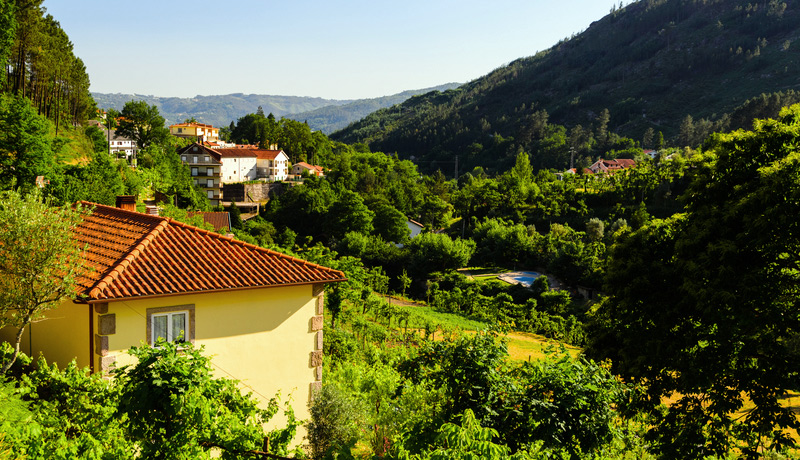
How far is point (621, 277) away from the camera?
576 inches

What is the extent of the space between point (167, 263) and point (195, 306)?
3.46 feet

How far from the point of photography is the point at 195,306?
1069cm

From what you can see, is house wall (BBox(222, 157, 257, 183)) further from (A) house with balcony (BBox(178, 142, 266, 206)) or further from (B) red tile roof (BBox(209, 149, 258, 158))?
(B) red tile roof (BBox(209, 149, 258, 158))

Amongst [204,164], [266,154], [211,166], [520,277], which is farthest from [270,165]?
[520,277]

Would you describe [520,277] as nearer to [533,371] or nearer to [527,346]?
[527,346]

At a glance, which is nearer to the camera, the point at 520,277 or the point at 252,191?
the point at 520,277

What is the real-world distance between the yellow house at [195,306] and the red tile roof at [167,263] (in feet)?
0.07

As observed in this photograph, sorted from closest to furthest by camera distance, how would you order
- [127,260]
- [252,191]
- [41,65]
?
[127,260] → [41,65] → [252,191]

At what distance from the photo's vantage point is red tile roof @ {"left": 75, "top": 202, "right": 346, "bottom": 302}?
10047 millimetres

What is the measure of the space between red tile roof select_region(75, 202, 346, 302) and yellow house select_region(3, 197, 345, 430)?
20 millimetres

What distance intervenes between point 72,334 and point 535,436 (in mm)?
8726

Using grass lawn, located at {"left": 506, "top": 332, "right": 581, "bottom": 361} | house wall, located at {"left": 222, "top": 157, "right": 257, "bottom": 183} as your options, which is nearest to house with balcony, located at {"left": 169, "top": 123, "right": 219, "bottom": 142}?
house wall, located at {"left": 222, "top": 157, "right": 257, "bottom": 183}

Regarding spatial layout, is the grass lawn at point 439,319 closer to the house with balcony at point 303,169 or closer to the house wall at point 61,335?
the house wall at point 61,335

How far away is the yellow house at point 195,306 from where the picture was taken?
9.97 metres
